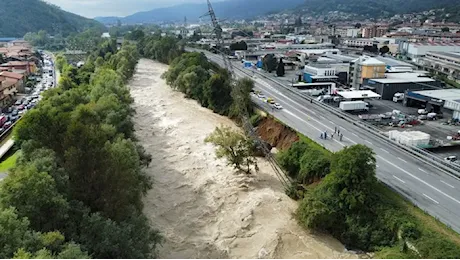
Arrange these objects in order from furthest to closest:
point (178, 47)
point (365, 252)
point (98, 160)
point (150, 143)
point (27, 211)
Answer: point (178, 47) → point (150, 143) → point (365, 252) → point (98, 160) → point (27, 211)

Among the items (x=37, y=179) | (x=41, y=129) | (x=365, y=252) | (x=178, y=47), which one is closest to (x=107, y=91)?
(x=41, y=129)

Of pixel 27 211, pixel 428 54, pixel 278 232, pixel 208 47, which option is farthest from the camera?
pixel 208 47

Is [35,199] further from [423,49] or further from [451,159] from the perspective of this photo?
[423,49]

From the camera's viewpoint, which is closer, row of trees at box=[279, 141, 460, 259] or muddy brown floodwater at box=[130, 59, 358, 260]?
row of trees at box=[279, 141, 460, 259]

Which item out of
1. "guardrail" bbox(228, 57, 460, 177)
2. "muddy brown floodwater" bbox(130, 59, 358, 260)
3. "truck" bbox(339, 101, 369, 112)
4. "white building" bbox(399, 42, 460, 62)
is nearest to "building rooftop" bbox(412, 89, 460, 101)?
"truck" bbox(339, 101, 369, 112)

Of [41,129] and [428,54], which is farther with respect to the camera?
[428,54]

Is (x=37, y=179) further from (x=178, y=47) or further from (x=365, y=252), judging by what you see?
(x=178, y=47)

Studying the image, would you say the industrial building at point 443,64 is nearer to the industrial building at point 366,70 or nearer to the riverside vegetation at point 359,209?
the industrial building at point 366,70

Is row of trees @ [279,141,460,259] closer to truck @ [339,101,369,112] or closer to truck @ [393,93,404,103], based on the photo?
truck @ [339,101,369,112]
